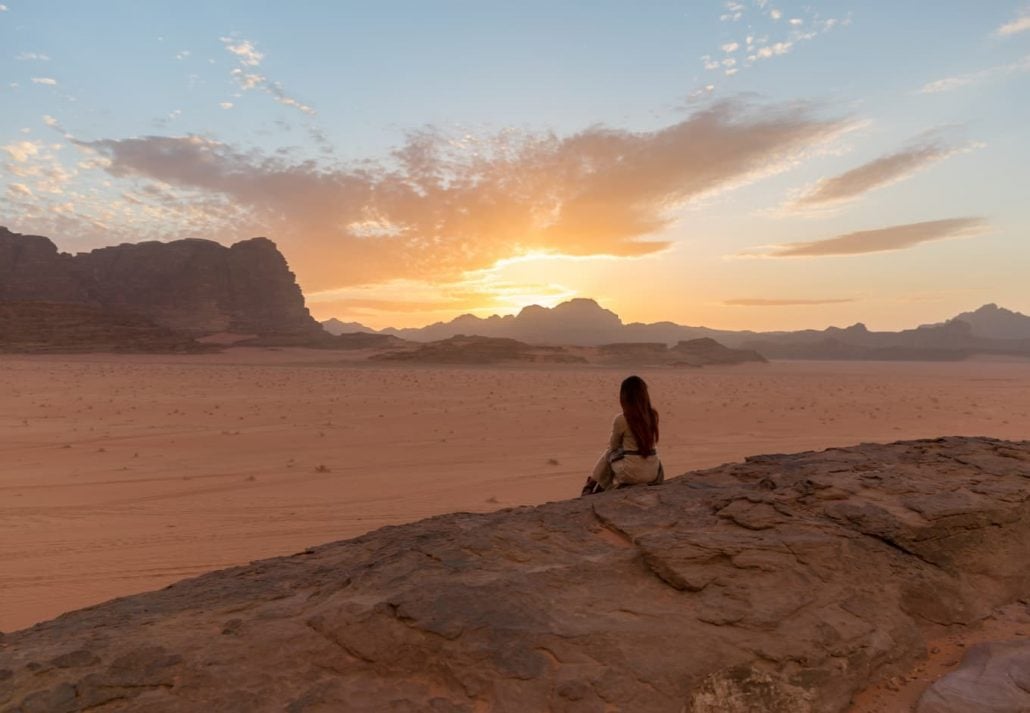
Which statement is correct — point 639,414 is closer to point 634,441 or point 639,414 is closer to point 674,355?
point 634,441

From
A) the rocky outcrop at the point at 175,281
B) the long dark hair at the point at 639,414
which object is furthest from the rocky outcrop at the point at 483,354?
the long dark hair at the point at 639,414

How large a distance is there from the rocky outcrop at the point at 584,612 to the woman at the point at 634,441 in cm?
72

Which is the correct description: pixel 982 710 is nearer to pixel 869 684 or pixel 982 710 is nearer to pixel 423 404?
pixel 869 684

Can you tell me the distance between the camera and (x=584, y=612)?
9.36 feet

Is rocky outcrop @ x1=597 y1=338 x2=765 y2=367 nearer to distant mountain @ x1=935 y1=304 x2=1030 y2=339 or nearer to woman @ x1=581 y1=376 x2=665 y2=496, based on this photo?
woman @ x1=581 y1=376 x2=665 y2=496

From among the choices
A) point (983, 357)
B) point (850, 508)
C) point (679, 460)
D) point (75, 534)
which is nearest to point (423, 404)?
point (679, 460)

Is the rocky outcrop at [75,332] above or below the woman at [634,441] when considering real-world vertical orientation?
above

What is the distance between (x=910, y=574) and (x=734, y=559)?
1049 millimetres

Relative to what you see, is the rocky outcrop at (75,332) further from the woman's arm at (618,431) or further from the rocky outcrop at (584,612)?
the rocky outcrop at (584,612)

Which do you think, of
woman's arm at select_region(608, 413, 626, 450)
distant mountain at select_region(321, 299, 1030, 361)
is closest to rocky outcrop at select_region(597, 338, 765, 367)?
distant mountain at select_region(321, 299, 1030, 361)

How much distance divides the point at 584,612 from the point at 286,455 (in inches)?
420

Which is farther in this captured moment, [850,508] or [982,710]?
[850,508]

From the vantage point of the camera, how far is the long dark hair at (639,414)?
193 inches

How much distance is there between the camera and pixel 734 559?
128 inches
